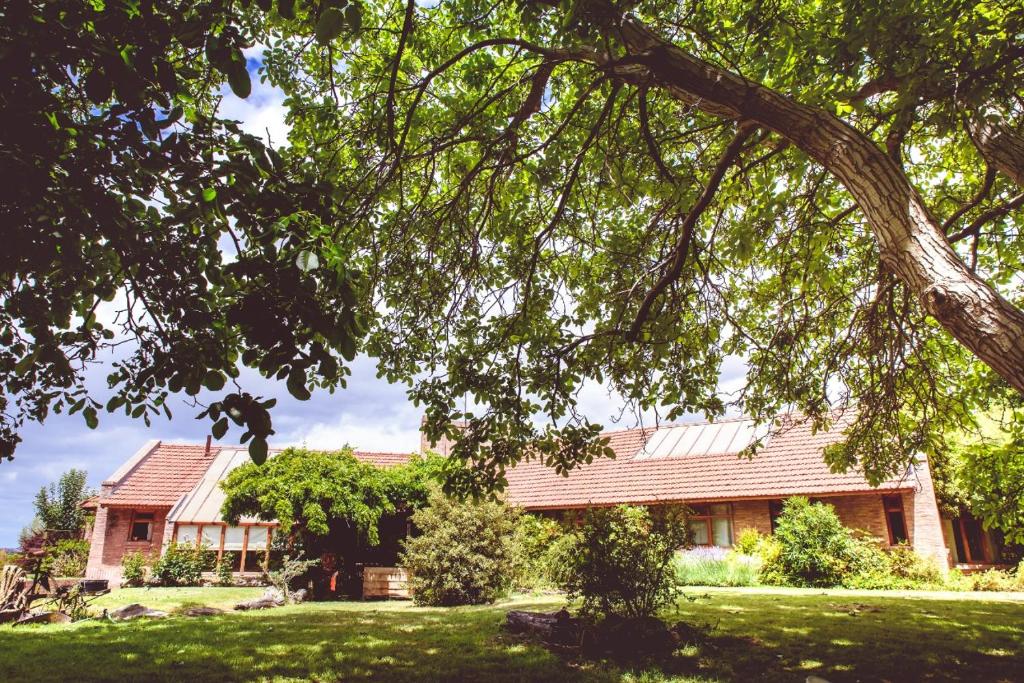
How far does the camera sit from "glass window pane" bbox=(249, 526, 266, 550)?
2669cm

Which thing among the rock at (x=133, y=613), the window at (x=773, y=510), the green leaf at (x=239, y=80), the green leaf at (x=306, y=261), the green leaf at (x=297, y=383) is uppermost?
the green leaf at (x=239, y=80)

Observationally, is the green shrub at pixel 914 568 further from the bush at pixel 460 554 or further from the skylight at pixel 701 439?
the bush at pixel 460 554

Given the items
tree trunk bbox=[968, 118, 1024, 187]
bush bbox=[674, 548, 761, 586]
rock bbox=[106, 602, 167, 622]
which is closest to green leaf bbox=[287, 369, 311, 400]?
tree trunk bbox=[968, 118, 1024, 187]

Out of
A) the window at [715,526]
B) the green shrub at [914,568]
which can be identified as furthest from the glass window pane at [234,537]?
the green shrub at [914,568]

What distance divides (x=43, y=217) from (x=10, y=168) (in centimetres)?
48

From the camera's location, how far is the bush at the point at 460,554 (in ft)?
52.2

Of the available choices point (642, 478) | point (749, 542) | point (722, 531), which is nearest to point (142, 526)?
point (642, 478)

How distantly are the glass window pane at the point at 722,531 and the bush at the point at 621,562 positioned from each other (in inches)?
565

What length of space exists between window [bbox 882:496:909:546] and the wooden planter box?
15.4m

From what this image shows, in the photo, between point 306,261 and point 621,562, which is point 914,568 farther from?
point 306,261

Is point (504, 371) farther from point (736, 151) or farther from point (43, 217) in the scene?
point (43, 217)

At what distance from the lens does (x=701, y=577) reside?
62.4ft

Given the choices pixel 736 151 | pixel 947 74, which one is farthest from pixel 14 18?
pixel 947 74

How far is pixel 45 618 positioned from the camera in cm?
1271
